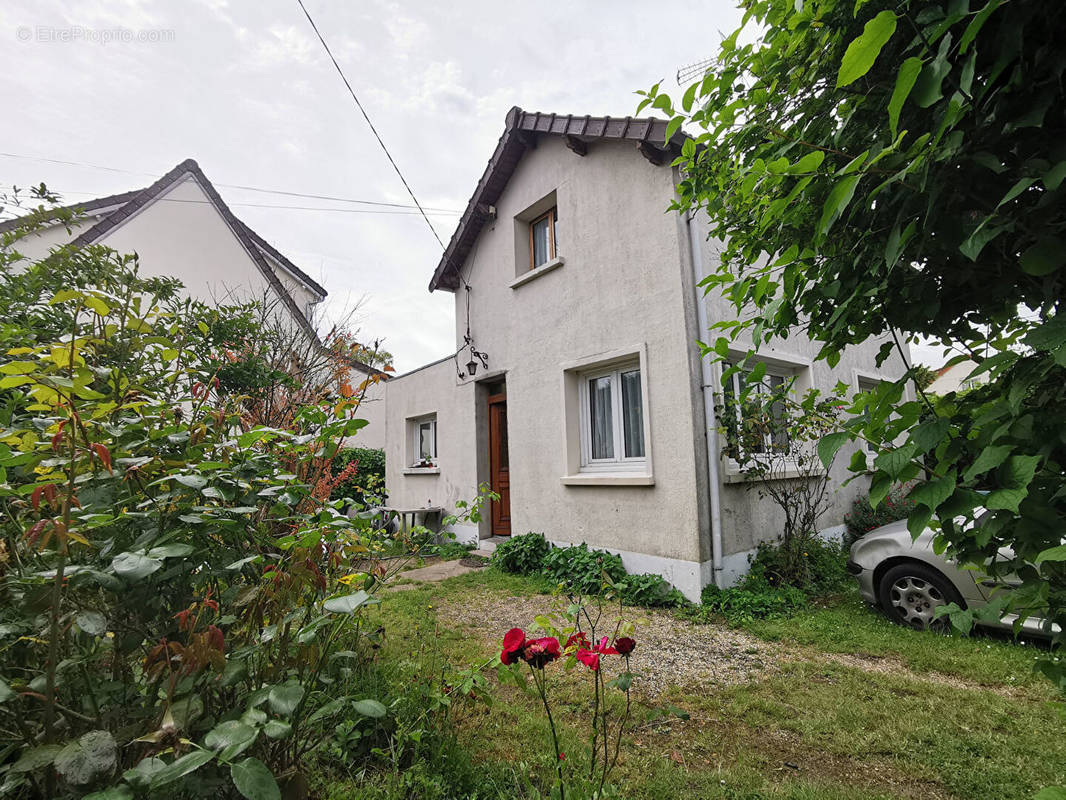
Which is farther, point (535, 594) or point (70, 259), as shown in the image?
point (535, 594)

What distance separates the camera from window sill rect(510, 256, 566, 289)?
21.7ft

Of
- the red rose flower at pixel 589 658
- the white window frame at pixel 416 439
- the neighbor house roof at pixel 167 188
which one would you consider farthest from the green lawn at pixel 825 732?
the neighbor house roof at pixel 167 188

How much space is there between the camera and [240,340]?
15.4 ft

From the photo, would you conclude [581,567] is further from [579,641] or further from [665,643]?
[579,641]

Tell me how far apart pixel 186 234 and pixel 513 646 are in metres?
13.6

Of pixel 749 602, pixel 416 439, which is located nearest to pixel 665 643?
pixel 749 602

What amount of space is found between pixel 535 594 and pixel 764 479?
2927 mm

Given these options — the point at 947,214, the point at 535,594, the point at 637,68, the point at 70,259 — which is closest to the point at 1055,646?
the point at 947,214

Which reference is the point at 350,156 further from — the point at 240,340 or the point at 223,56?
the point at 240,340

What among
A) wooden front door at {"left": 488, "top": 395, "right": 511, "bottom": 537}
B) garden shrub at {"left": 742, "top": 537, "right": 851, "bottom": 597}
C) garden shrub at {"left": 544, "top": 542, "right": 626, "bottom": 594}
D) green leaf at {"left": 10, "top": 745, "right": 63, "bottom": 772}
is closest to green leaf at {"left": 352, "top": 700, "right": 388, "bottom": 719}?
green leaf at {"left": 10, "top": 745, "right": 63, "bottom": 772}

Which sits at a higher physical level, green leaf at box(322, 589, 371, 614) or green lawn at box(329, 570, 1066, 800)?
green leaf at box(322, 589, 371, 614)

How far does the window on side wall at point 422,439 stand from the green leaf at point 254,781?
908cm

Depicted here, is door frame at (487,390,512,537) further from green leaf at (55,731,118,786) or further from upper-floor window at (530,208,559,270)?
green leaf at (55,731,118,786)

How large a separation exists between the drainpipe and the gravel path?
2.71 feet
